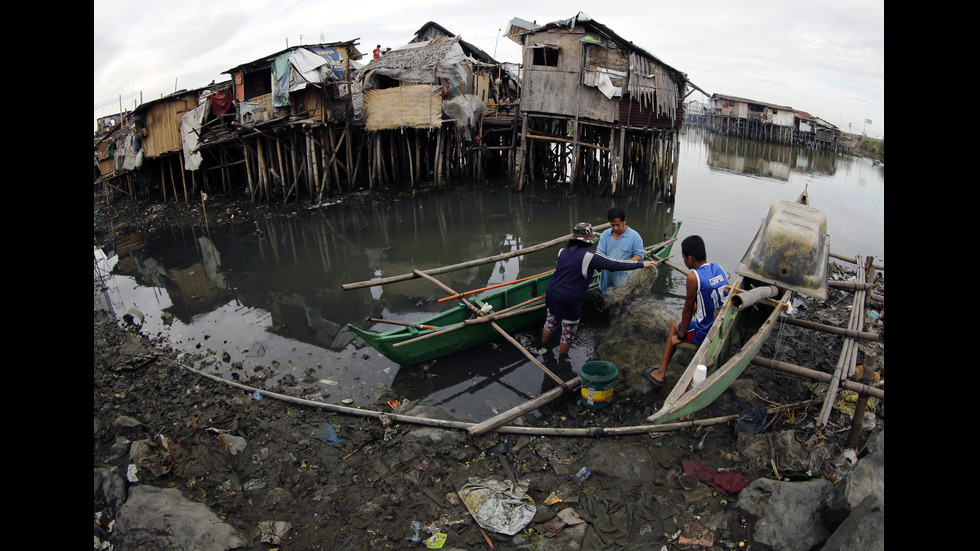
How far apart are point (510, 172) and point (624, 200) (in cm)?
443

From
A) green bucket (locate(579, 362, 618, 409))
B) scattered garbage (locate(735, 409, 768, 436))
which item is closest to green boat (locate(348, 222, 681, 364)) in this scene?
green bucket (locate(579, 362, 618, 409))

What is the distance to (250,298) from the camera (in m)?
9.53

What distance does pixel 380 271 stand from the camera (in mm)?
10969

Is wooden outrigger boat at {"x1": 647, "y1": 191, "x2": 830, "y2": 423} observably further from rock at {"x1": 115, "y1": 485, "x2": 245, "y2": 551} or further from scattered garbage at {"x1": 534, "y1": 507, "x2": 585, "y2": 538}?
rock at {"x1": 115, "y1": 485, "x2": 245, "y2": 551}

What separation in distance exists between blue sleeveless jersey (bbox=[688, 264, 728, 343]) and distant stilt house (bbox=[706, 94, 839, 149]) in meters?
36.3

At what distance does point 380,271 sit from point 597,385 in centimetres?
669

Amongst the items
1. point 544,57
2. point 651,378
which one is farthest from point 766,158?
point 651,378

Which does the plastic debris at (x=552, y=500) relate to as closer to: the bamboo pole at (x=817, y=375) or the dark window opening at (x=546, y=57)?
the bamboo pole at (x=817, y=375)

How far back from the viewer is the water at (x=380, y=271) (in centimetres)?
661

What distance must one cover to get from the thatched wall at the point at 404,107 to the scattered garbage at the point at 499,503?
14234 mm

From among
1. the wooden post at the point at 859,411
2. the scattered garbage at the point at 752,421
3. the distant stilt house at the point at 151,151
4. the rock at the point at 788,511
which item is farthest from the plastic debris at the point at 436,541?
the distant stilt house at the point at 151,151
